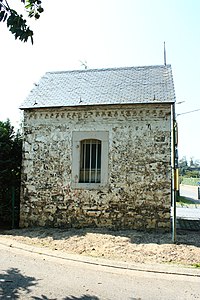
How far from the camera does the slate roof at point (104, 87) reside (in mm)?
10180

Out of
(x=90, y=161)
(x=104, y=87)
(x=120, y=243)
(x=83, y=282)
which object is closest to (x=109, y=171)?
(x=90, y=161)

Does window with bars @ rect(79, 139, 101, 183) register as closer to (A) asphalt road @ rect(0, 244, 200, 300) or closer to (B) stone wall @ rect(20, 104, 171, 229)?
(B) stone wall @ rect(20, 104, 171, 229)

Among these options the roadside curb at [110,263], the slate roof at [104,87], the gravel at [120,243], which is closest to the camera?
the roadside curb at [110,263]

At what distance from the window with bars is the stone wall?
456mm

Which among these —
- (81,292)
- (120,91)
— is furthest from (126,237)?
(120,91)

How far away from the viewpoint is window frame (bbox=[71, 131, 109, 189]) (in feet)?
32.7

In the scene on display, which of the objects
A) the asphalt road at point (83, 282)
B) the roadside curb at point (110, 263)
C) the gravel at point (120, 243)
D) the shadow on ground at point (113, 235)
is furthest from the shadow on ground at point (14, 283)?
the shadow on ground at point (113, 235)

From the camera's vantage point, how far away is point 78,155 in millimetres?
10203

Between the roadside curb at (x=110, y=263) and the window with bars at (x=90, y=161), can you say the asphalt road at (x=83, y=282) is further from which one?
the window with bars at (x=90, y=161)

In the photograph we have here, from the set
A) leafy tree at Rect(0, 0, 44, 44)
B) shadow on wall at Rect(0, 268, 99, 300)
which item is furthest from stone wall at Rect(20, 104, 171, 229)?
leafy tree at Rect(0, 0, 44, 44)

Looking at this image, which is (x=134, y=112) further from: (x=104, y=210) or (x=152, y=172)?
(x=104, y=210)

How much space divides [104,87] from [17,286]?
27.1 ft

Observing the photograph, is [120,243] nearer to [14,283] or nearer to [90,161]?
[90,161]

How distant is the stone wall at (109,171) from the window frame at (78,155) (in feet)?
0.48
